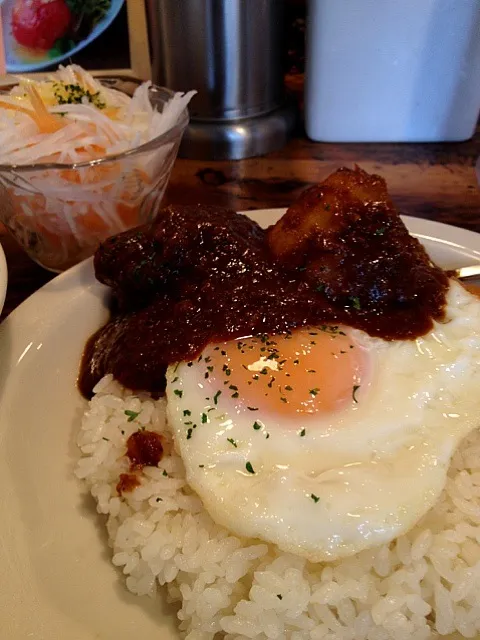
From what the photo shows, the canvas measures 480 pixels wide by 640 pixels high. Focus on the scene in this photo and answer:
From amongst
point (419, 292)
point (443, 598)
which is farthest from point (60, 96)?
point (443, 598)

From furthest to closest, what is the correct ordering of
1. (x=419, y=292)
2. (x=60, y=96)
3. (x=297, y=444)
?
(x=60, y=96)
(x=419, y=292)
(x=297, y=444)

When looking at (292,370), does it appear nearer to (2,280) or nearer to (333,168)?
(2,280)

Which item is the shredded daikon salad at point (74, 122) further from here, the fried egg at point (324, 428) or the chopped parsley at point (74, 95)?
the fried egg at point (324, 428)

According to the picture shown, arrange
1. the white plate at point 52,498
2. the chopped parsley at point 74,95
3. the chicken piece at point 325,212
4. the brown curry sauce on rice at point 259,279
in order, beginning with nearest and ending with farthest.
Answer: the white plate at point 52,498
the brown curry sauce on rice at point 259,279
the chicken piece at point 325,212
the chopped parsley at point 74,95

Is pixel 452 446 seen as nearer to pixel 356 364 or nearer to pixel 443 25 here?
pixel 356 364

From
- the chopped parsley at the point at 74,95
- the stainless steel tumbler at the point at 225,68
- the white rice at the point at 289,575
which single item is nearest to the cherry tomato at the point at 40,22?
the stainless steel tumbler at the point at 225,68

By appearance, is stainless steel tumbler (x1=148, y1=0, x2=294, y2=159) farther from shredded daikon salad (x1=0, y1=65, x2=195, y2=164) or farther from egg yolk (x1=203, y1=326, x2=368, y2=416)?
egg yolk (x1=203, y1=326, x2=368, y2=416)

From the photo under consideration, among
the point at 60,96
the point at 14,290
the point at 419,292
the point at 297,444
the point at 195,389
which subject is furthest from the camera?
the point at 60,96

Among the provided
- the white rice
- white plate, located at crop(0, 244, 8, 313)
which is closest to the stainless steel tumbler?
white plate, located at crop(0, 244, 8, 313)
